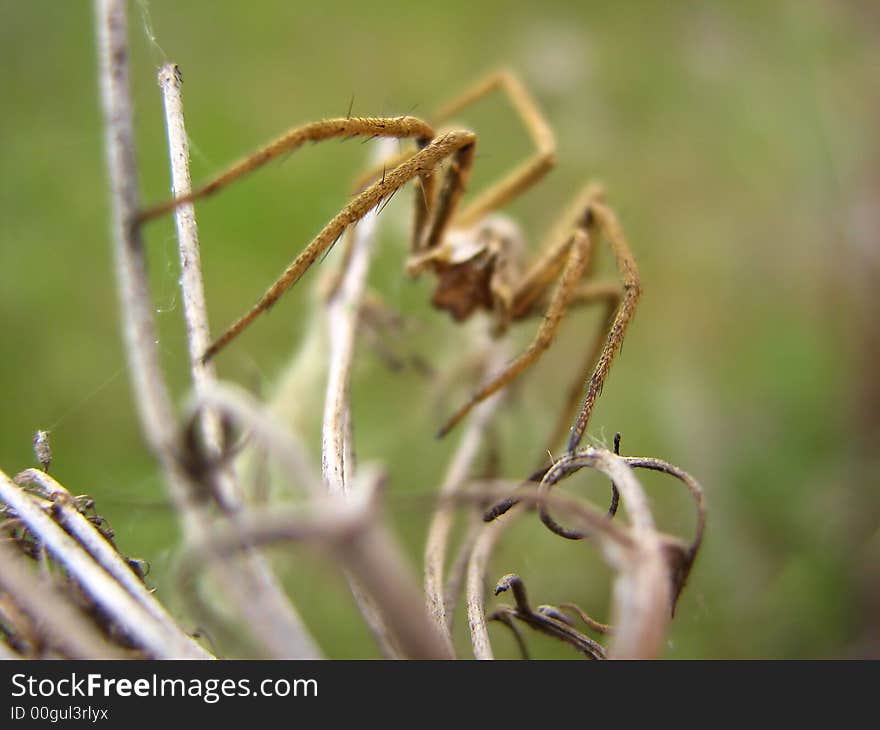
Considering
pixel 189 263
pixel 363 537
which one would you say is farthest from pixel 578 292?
pixel 363 537

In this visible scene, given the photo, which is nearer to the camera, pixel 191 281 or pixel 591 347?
pixel 191 281

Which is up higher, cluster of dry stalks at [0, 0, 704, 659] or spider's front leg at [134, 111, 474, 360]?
spider's front leg at [134, 111, 474, 360]

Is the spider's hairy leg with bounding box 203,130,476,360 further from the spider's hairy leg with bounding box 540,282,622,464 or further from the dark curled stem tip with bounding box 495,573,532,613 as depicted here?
the spider's hairy leg with bounding box 540,282,622,464

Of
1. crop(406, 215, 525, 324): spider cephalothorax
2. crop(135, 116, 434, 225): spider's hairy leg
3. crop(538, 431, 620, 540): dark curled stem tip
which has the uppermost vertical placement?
crop(406, 215, 525, 324): spider cephalothorax

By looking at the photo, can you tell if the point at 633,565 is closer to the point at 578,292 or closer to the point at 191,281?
the point at 191,281

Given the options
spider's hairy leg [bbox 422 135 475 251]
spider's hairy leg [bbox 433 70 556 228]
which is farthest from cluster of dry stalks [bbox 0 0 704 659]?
spider's hairy leg [bbox 433 70 556 228]
